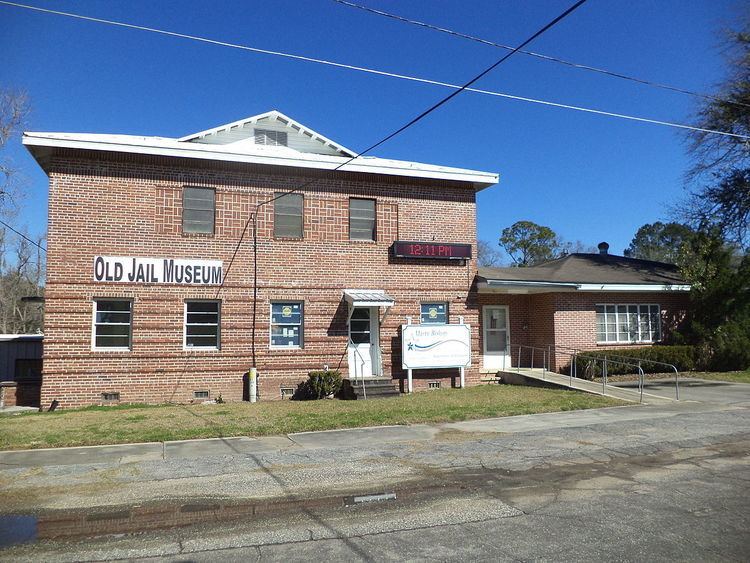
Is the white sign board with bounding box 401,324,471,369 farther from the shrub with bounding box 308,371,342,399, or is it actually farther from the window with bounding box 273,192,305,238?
the window with bounding box 273,192,305,238

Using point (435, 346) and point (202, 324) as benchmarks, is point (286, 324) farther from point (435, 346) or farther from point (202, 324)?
point (435, 346)

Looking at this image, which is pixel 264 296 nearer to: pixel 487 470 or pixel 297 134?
pixel 297 134

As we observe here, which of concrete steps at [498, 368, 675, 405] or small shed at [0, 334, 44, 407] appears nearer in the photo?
concrete steps at [498, 368, 675, 405]

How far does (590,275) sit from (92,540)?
18.9 m

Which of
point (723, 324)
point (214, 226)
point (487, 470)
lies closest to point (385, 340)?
point (214, 226)

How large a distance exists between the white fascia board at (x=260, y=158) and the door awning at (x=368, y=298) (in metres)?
3.55

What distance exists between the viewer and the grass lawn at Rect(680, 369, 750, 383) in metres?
19.2

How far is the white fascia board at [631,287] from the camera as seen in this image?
19.7 meters

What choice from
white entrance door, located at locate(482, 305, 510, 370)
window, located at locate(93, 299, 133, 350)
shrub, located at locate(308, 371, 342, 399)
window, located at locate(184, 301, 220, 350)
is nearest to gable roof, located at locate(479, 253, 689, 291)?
white entrance door, located at locate(482, 305, 510, 370)

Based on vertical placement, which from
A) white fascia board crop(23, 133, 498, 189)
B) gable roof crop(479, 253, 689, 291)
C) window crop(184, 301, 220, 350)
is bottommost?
window crop(184, 301, 220, 350)

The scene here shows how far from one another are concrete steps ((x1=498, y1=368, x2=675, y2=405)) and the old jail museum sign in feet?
32.1

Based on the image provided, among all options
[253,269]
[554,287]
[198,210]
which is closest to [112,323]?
[198,210]

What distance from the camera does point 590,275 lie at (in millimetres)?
21094

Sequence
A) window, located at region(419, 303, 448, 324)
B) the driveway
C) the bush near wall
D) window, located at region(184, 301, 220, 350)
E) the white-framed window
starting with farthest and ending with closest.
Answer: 1. the white-framed window
2. the bush near wall
3. window, located at region(419, 303, 448, 324)
4. window, located at region(184, 301, 220, 350)
5. the driveway
